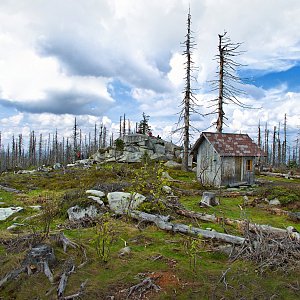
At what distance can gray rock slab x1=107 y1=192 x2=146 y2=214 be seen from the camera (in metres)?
12.0

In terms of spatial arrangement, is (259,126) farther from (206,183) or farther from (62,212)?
(62,212)

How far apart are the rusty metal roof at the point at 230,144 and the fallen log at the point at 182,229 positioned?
11537mm

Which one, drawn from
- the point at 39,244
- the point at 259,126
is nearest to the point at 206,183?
the point at 39,244

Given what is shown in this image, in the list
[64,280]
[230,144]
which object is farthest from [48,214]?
[230,144]

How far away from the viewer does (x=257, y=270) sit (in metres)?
6.94

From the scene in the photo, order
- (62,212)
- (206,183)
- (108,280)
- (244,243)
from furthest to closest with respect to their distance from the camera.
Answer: (206,183)
(62,212)
(244,243)
(108,280)

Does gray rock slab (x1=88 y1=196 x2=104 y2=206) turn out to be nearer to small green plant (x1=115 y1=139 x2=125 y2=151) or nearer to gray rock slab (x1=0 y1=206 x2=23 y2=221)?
gray rock slab (x1=0 y1=206 x2=23 y2=221)

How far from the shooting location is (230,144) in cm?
2269

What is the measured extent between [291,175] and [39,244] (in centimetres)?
Result: 2791

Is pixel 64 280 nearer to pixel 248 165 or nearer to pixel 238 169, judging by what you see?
pixel 238 169

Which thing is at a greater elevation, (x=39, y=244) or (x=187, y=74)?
(x=187, y=74)

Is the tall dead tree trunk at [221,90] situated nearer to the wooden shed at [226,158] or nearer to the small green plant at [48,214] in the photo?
the wooden shed at [226,158]

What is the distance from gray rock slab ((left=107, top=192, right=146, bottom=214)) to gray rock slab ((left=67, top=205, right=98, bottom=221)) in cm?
86

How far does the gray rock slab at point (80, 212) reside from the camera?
38.9ft
